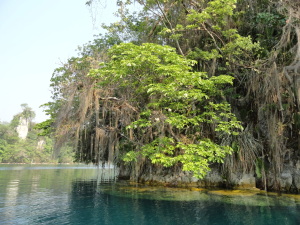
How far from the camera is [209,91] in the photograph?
10695 millimetres

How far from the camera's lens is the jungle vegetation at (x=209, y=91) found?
9.15 metres

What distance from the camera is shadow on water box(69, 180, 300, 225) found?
23.9 feet

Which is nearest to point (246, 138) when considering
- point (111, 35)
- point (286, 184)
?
point (286, 184)

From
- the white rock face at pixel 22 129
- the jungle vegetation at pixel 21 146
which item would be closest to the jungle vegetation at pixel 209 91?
the jungle vegetation at pixel 21 146

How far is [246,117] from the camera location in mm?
13328

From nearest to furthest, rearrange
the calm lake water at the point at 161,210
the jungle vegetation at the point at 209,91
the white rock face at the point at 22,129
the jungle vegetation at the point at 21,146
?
1. the calm lake water at the point at 161,210
2. the jungle vegetation at the point at 209,91
3. the jungle vegetation at the point at 21,146
4. the white rock face at the point at 22,129

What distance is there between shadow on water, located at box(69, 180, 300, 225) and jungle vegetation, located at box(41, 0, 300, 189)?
1.67 meters

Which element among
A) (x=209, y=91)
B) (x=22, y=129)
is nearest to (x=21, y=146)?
(x=22, y=129)

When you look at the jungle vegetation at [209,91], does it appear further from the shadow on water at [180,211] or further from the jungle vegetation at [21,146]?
the jungle vegetation at [21,146]

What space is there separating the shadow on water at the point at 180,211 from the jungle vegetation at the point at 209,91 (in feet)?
5.48

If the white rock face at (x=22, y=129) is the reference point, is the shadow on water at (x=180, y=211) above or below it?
below

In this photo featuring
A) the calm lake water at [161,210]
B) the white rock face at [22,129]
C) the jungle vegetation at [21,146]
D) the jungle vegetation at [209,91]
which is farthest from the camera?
the white rock face at [22,129]

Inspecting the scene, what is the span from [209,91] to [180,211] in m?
5.18

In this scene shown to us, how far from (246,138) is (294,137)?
233cm
